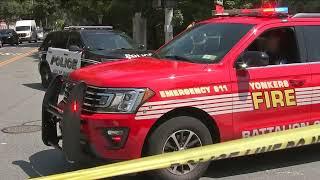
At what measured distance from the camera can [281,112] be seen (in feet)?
21.4

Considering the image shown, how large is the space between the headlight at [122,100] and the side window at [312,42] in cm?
223

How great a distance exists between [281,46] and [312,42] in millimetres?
398

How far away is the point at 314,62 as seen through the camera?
22.3ft

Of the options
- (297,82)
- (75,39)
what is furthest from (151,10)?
(297,82)

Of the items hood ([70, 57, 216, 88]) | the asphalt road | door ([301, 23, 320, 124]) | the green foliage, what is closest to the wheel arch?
hood ([70, 57, 216, 88])

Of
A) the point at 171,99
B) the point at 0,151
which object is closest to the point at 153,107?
the point at 171,99

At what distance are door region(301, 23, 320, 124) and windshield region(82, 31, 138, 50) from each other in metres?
7.43

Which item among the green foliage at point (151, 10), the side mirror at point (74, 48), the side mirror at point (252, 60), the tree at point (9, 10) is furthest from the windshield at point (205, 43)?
the tree at point (9, 10)

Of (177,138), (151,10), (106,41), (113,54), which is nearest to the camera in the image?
(177,138)

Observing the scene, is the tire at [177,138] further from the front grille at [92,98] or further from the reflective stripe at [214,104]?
the front grille at [92,98]

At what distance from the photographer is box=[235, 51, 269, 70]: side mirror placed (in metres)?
6.27

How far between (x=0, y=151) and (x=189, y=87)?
327 centimetres

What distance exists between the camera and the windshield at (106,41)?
13773 millimetres

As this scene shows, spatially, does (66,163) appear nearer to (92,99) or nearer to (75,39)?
(92,99)
